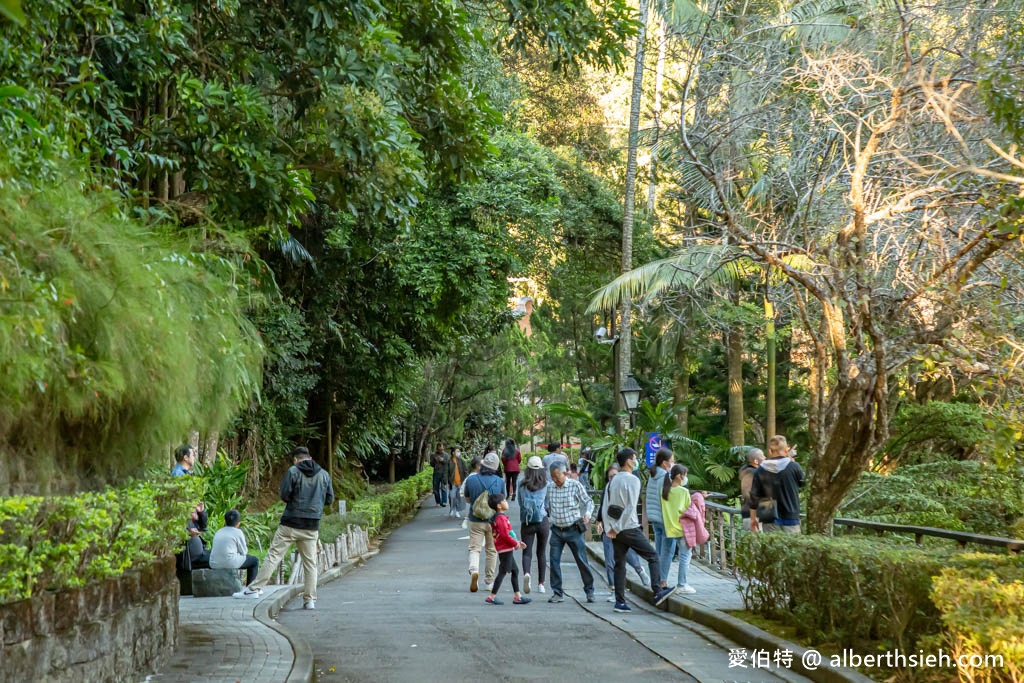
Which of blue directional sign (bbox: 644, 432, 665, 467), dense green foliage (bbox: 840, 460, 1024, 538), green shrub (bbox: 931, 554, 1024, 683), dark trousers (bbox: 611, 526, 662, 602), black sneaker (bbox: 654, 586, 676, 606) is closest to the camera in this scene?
green shrub (bbox: 931, 554, 1024, 683)

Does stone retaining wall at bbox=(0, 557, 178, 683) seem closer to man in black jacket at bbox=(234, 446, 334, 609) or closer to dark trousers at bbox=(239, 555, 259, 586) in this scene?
man in black jacket at bbox=(234, 446, 334, 609)

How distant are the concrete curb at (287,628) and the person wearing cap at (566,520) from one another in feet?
11.1

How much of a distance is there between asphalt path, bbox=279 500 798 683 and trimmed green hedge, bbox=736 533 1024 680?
764 millimetres

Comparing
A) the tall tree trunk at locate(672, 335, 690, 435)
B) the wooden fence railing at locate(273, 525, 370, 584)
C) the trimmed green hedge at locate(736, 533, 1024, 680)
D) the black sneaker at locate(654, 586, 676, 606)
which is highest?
the tall tree trunk at locate(672, 335, 690, 435)

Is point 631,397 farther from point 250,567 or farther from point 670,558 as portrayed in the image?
point 250,567

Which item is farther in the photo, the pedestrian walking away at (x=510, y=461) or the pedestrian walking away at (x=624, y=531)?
the pedestrian walking away at (x=510, y=461)

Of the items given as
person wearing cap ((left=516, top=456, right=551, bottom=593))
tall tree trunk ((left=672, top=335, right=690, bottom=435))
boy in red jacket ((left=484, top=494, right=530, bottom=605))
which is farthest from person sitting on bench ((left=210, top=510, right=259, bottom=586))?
tall tree trunk ((left=672, top=335, right=690, bottom=435))

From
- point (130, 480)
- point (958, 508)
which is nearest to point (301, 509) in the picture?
point (130, 480)

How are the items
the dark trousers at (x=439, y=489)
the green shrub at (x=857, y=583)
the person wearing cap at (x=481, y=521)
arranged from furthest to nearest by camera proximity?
the dark trousers at (x=439, y=489)
the person wearing cap at (x=481, y=521)
the green shrub at (x=857, y=583)

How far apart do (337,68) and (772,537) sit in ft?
19.8

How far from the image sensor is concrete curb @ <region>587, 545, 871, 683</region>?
7727 millimetres

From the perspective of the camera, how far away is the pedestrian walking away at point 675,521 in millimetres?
13156

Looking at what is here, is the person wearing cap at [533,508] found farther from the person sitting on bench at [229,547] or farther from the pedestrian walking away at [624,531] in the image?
the person sitting on bench at [229,547]

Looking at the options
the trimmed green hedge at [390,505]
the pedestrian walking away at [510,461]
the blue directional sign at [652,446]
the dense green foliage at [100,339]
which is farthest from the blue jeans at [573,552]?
the pedestrian walking away at [510,461]
